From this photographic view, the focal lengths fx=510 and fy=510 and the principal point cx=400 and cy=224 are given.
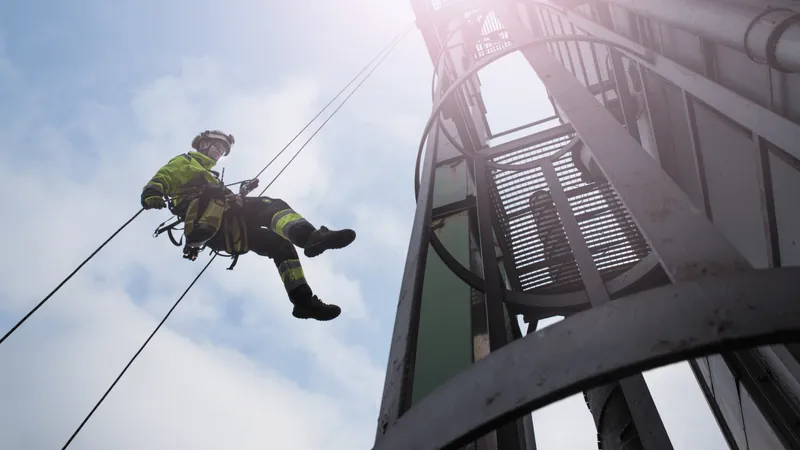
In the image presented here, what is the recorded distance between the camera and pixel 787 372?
10.0ft

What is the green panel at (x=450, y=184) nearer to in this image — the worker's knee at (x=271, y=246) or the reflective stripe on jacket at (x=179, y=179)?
the worker's knee at (x=271, y=246)

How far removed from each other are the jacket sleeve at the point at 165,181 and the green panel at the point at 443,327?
292cm

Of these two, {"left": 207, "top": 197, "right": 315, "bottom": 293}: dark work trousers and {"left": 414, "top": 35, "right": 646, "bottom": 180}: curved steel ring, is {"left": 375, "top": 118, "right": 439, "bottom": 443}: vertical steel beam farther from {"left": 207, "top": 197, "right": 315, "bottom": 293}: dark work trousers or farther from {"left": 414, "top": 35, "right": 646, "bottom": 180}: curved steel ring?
{"left": 207, "top": 197, "right": 315, "bottom": 293}: dark work trousers

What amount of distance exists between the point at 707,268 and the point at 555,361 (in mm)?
446

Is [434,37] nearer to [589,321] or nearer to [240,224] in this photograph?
[240,224]

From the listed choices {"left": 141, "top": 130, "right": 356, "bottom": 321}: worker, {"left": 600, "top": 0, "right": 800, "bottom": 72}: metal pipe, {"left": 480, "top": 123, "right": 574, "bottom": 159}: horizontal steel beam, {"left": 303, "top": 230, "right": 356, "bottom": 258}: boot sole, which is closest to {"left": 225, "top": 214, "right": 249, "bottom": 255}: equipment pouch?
{"left": 141, "top": 130, "right": 356, "bottom": 321}: worker

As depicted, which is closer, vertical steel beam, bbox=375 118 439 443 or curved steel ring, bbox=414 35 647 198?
vertical steel beam, bbox=375 118 439 443

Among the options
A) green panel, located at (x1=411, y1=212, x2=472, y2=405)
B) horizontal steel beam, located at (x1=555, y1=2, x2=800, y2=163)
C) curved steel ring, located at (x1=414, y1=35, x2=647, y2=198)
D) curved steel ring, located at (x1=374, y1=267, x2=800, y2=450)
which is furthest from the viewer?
green panel, located at (x1=411, y1=212, x2=472, y2=405)

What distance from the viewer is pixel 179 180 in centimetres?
571

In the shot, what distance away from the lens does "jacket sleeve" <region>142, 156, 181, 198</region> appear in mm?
5277

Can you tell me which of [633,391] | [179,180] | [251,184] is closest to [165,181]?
[179,180]

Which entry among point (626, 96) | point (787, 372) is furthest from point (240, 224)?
point (787, 372)

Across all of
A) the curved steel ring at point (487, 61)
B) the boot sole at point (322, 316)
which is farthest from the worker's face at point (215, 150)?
the curved steel ring at point (487, 61)

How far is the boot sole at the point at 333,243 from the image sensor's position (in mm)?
4652
